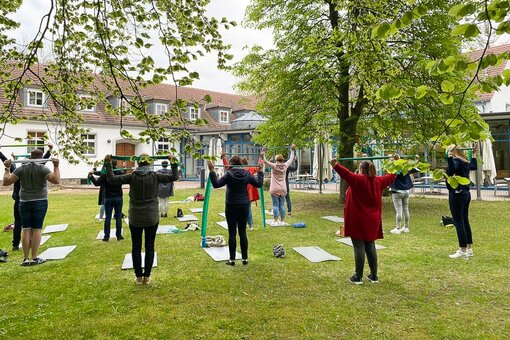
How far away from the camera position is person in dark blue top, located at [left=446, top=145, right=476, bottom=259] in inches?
232

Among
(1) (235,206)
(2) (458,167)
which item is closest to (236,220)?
(1) (235,206)

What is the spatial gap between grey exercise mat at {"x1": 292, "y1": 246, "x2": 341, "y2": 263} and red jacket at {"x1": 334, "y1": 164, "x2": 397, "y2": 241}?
1.41 m

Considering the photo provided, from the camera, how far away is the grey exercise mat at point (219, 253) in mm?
6375

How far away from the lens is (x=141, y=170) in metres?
5.08

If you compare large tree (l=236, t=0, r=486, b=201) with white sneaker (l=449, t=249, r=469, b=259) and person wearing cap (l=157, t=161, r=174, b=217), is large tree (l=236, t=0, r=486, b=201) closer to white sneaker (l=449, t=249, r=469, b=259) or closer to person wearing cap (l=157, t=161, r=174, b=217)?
person wearing cap (l=157, t=161, r=174, b=217)

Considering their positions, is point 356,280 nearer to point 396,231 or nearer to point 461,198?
point 461,198

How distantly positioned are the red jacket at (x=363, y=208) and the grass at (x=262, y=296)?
78 cm

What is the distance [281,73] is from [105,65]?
7.69m

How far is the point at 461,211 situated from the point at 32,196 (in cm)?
762

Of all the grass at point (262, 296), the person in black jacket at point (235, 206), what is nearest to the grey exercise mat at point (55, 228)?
the grass at point (262, 296)

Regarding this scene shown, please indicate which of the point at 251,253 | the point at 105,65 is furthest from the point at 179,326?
the point at 105,65

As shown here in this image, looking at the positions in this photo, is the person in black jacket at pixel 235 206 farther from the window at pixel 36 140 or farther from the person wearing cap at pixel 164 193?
the person wearing cap at pixel 164 193

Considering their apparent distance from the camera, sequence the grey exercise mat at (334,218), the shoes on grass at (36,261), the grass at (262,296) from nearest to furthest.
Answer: the grass at (262,296) → the shoes on grass at (36,261) → the grey exercise mat at (334,218)

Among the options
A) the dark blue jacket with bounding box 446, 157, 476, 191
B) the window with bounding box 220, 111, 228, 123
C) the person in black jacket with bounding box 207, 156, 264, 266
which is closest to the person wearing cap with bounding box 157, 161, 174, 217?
the person in black jacket with bounding box 207, 156, 264, 266
